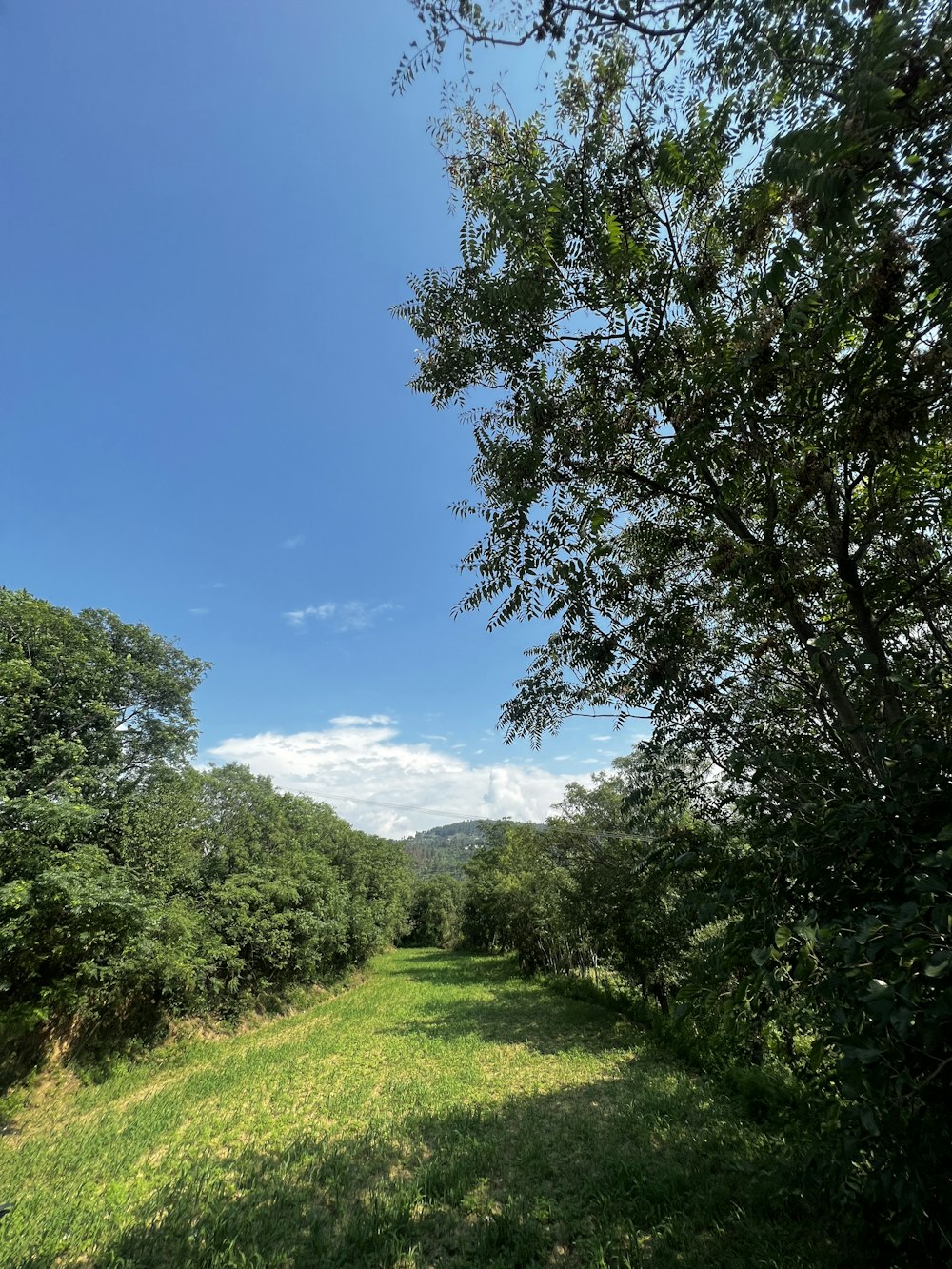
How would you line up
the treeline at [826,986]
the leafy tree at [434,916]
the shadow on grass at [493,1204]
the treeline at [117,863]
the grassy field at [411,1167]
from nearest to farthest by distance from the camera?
the treeline at [826,986] < the shadow on grass at [493,1204] < the grassy field at [411,1167] < the treeline at [117,863] < the leafy tree at [434,916]

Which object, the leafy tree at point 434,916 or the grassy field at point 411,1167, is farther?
the leafy tree at point 434,916

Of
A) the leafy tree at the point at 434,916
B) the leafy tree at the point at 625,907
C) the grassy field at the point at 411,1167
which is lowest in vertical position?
the leafy tree at the point at 434,916

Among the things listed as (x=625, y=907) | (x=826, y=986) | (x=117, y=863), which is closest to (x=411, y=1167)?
(x=826, y=986)

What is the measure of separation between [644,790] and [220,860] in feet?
64.3

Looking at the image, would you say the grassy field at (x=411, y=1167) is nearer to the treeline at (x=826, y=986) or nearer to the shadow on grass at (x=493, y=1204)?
the shadow on grass at (x=493, y=1204)

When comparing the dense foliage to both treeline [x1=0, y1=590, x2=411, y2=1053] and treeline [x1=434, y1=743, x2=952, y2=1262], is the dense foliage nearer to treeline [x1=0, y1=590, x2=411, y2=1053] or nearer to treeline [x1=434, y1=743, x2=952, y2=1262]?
treeline [x1=434, y1=743, x2=952, y2=1262]

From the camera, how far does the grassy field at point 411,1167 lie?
4.14 m

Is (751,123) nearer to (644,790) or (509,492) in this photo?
(509,492)

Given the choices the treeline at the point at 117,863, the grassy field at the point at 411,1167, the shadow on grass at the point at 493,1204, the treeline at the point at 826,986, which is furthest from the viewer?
the treeline at the point at 117,863

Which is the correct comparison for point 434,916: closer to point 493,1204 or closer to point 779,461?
point 493,1204

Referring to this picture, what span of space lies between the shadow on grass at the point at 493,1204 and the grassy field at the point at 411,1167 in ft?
0.08

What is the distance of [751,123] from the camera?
263 centimetres

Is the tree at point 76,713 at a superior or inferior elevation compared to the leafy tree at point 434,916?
superior

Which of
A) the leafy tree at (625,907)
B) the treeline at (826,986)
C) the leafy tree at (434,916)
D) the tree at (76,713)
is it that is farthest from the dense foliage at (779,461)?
the leafy tree at (434,916)
